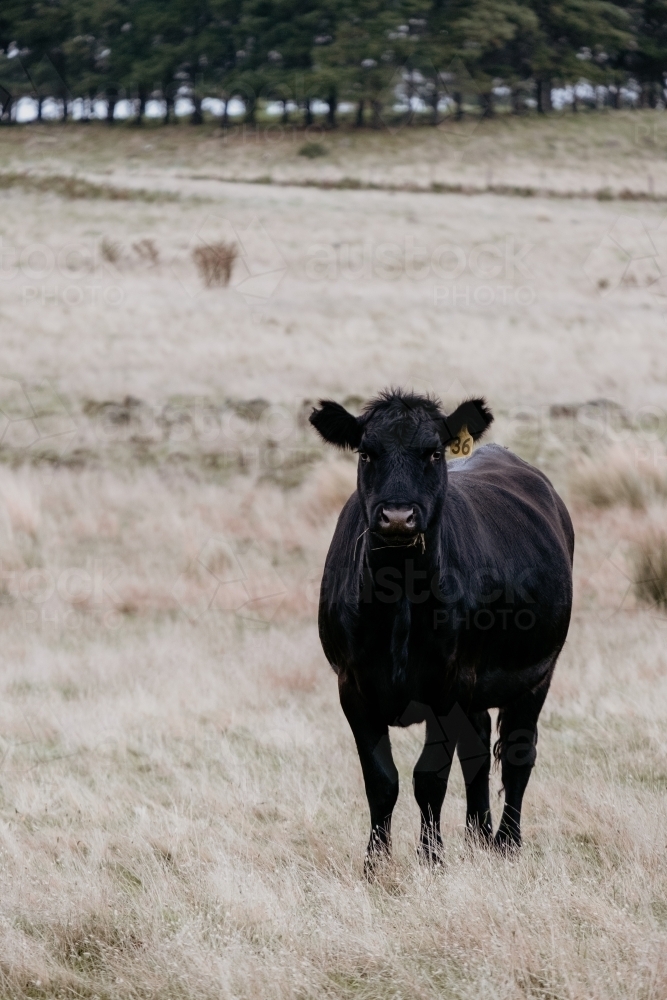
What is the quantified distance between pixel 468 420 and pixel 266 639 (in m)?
4.25

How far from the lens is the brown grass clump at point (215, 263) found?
25.4m

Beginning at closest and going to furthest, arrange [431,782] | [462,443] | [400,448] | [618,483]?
[400,448] < [431,782] < [462,443] < [618,483]

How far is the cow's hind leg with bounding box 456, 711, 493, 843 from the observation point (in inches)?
191

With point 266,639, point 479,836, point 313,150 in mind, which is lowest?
point 313,150

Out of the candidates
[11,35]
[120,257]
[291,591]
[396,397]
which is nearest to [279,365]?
[291,591]

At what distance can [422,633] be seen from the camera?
416cm

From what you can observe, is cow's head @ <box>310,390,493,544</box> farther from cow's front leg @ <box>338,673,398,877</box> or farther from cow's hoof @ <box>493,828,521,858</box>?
cow's hoof @ <box>493,828,521,858</box>

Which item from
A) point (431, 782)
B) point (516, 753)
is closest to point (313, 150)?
point (516, 753)

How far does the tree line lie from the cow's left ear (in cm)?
5133

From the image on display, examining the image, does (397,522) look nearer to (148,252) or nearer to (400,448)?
(400,448)

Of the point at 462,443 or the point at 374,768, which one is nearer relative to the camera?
the point at 374,768

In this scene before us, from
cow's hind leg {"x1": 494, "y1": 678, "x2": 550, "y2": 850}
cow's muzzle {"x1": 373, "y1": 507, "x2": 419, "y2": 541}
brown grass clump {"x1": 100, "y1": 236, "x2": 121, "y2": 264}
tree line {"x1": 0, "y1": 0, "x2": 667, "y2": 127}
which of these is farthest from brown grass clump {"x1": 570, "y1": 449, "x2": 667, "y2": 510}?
tree line {"x1": 0, "y1": 0, "x2": 667, "y2": 127}

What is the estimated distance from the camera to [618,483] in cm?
1116

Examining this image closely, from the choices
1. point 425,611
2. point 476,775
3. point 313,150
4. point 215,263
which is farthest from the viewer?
point 313,150
